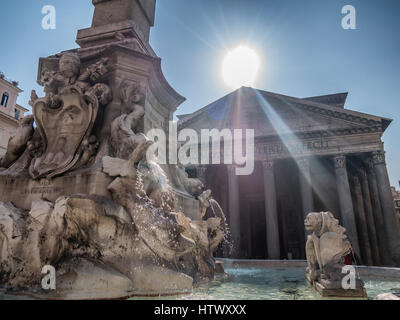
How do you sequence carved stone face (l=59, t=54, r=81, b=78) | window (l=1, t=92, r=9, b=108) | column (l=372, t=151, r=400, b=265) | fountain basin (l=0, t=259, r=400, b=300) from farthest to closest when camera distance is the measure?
window (l=1, t=92, r=9, b=108)
column (l=372, t=151, r=400, b=265)
carved stone face (l=59, t=54, r=81, b=78)
fountain basin (l=0, t=259, r=400, b=300)

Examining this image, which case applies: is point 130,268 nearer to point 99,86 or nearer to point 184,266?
point 184,266

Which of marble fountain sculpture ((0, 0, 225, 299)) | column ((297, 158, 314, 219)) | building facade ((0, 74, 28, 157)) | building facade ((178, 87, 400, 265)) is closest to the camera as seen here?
marble fountain sculpture ((0, 0, 225, 299))

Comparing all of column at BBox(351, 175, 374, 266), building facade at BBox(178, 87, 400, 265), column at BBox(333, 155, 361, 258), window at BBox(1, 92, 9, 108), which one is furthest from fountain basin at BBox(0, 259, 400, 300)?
window at BBox(1, 92, 9, 108)

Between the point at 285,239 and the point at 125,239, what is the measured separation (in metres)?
23.3

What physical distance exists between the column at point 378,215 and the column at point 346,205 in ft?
6.55

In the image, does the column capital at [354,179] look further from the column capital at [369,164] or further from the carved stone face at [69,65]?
the carved stone face at [69,65]

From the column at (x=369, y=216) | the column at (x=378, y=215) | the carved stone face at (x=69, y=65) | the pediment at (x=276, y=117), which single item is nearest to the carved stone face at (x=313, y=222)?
the carved stone face at (x=69, y=65)

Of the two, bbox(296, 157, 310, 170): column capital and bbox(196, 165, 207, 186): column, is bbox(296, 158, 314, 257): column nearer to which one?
bbox(296, 157, 310, 170): column capital

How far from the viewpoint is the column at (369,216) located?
1941 cm

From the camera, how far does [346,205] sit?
17.6 meters

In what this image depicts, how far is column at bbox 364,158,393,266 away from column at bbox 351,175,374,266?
0.77 meters

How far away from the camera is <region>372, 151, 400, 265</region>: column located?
16.2 metres

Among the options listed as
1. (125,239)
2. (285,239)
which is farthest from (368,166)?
(125,239)

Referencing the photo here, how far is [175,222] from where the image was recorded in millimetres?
2859
